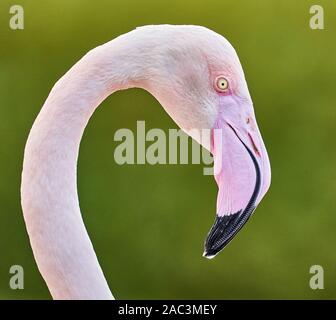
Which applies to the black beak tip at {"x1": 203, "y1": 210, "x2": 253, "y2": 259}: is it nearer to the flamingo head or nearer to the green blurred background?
the flamingo head

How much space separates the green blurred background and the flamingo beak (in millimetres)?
1080

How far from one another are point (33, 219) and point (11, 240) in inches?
53.1

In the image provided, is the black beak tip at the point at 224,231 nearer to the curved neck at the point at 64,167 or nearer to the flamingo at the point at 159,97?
the flamingo at the point at 159,97

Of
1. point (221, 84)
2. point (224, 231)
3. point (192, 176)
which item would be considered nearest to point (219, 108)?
point (221, 84)

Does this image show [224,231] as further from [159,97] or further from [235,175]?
[159,97]

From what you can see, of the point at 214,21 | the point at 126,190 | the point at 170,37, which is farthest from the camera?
the point at 126,190

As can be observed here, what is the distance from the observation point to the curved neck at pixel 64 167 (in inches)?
49.9

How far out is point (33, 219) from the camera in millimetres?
1275

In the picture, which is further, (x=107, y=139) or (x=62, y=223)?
(x=107, y=139)

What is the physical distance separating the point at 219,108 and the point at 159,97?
0.37 feet

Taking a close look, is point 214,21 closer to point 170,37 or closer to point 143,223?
point 143,223

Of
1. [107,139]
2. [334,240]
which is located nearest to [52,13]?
[107,139]

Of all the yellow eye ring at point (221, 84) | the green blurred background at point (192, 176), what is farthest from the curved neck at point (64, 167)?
the green blurred background at point (192, 176)

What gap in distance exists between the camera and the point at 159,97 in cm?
135
